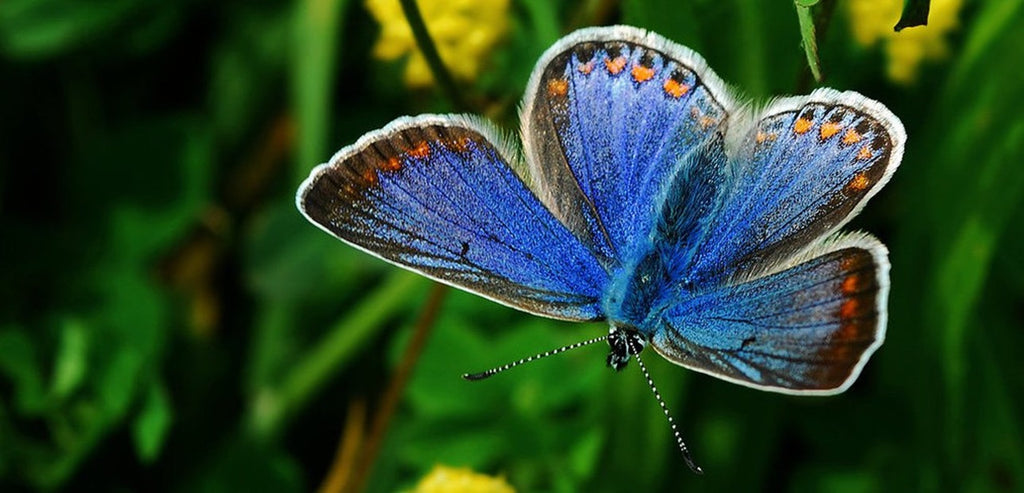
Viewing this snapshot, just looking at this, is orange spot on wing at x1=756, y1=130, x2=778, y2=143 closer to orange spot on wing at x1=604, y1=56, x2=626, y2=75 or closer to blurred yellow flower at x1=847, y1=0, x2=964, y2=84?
orange spot on wing at x1=604, y1=56, x2=626, y2=75

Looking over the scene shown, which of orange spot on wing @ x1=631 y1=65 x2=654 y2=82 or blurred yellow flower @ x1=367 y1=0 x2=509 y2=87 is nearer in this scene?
orange spot on wing @ x1=631 y1=65 x2=654 y2=82

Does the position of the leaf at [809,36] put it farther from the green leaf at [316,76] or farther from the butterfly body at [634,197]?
the green leaf at [316,76]

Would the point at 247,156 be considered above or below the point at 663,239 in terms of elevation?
below

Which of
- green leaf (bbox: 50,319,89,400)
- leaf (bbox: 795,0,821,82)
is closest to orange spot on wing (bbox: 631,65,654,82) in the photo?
leaf (bbox: 795,0,821,82)

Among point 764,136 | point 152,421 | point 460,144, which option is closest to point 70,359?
point 152,421

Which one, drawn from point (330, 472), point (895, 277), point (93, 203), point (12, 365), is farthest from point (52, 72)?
point (895, 277)

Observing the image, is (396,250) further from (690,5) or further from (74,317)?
(74,317)
